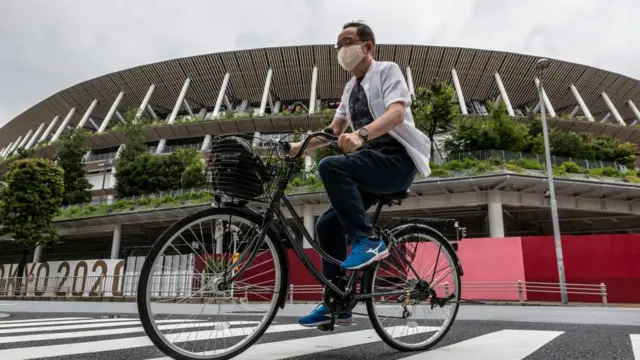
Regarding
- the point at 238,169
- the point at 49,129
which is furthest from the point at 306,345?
the point at 49,129

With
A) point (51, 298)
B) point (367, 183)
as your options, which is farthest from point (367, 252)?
point (51, 298)

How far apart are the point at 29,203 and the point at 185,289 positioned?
2980 centimetres

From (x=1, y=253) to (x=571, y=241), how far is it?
54114 mm

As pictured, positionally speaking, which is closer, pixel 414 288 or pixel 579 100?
pixel 414 288

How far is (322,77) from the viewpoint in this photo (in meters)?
50.2

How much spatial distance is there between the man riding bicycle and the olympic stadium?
27.6 metres

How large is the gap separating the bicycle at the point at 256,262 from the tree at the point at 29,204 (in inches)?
1148

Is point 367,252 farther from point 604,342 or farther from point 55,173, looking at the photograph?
point 55,173

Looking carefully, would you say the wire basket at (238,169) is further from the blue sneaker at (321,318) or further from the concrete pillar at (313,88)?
the concrete pillar at (313,88)

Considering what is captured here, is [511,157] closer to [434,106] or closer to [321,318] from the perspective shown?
[434,106]

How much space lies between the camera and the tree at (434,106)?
27.6m

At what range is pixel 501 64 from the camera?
48.2 m

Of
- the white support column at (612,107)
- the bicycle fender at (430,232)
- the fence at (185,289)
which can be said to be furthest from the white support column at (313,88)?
the bicycle fender at (430,232)

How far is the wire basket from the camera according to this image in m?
2.18
